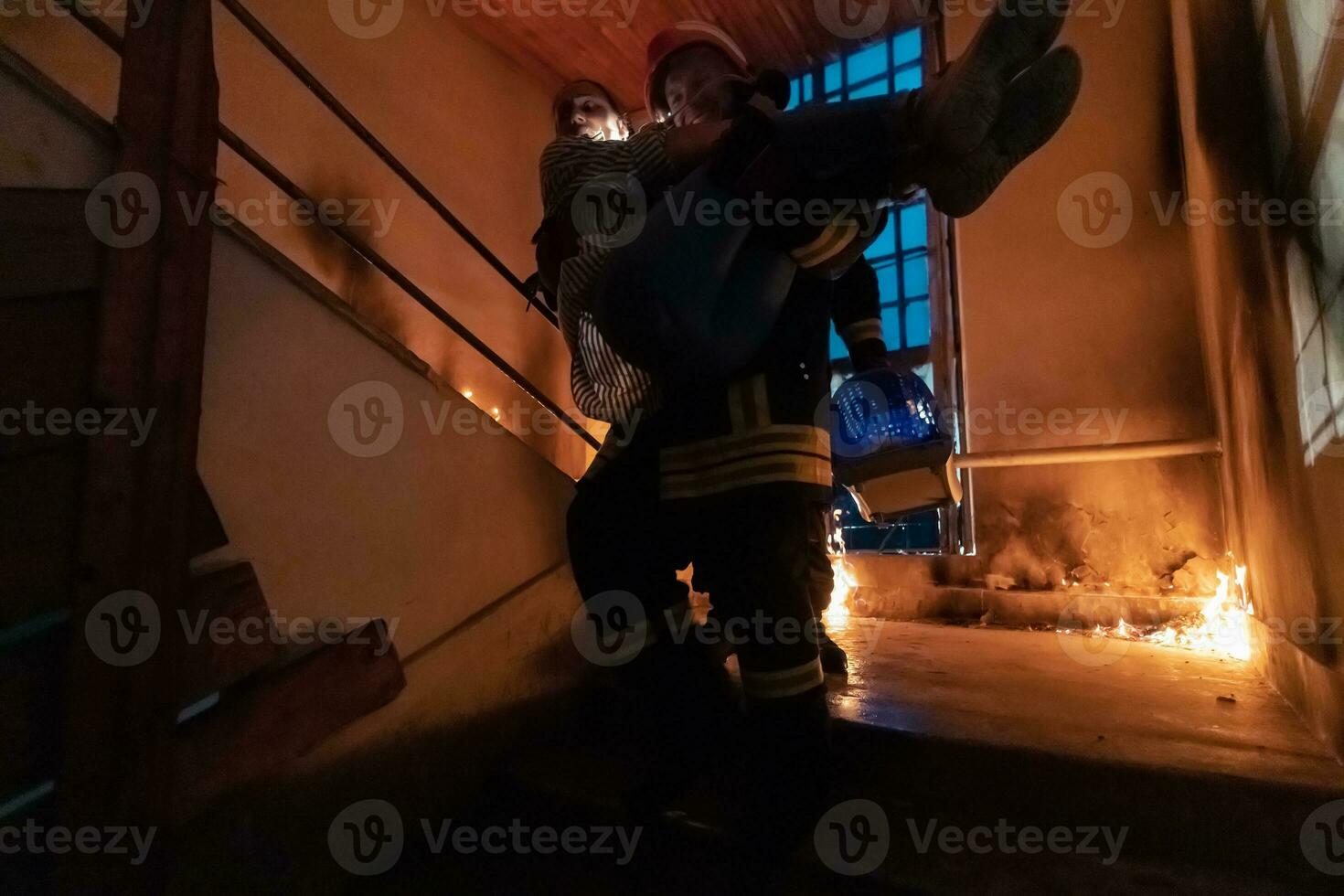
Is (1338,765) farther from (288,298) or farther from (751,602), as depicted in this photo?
(288,298)

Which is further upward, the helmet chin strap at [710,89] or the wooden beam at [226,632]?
the helmet chin strap at [710,89]

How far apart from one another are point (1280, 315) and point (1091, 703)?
95cm

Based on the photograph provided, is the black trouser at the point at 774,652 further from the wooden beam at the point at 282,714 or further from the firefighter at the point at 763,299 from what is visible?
the wooden beam at the point at 282,714

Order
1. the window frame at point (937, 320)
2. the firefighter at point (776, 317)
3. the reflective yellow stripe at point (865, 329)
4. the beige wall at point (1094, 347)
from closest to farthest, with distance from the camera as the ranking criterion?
the firefighter at point (776, 317), the reflective yellow stripe at point (865, 329), the beige wall at point (1094, 347), the window frame at point (937, 320)

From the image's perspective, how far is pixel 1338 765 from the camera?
3.44 ft

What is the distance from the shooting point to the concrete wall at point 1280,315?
3.50ft

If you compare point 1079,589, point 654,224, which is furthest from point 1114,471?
point 654,224

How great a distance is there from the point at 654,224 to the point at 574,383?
0.52 m

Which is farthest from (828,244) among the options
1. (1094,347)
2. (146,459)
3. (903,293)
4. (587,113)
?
(903,293)

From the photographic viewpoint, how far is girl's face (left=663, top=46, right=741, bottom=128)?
1.35 m

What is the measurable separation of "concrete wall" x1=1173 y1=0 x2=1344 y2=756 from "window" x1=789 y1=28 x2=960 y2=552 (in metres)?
1.11

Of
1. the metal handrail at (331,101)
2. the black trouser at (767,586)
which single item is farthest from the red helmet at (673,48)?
the black trouser at (767,586)

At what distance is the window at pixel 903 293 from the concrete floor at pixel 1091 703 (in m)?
0.98

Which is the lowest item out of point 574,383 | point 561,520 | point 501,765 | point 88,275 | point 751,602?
point 501,765
